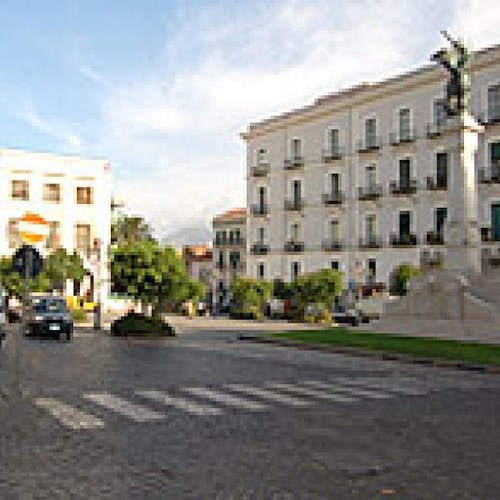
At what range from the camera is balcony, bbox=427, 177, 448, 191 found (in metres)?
46.3

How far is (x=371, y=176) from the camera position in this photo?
170ft

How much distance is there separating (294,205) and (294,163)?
137 inches

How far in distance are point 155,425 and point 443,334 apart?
61.9ft

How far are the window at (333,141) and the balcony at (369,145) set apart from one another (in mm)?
2257

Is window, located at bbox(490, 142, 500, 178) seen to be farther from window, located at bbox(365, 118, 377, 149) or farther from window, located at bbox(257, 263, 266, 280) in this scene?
window, located at bbox(257, 263, 266, 280)

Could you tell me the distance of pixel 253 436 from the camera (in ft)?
27.7

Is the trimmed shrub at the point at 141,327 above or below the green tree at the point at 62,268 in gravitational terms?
below

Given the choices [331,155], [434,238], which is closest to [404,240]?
[434,238]

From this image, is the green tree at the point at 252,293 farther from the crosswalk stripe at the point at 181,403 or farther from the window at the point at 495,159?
the crosswalk stripe at the point at 181,403

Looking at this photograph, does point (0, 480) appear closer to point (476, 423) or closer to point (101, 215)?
point (476, 423)

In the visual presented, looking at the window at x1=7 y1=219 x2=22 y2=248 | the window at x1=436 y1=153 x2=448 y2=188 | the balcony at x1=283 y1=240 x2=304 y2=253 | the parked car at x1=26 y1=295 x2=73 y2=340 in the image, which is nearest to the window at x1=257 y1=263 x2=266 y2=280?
the balcony at x1=283 y1=240 x2=304 y2=253

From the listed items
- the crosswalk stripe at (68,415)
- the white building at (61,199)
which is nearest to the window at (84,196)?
the white building at (61,199)

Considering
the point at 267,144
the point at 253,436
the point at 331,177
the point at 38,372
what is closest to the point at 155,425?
the point at 253,436

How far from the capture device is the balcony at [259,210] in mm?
60125
